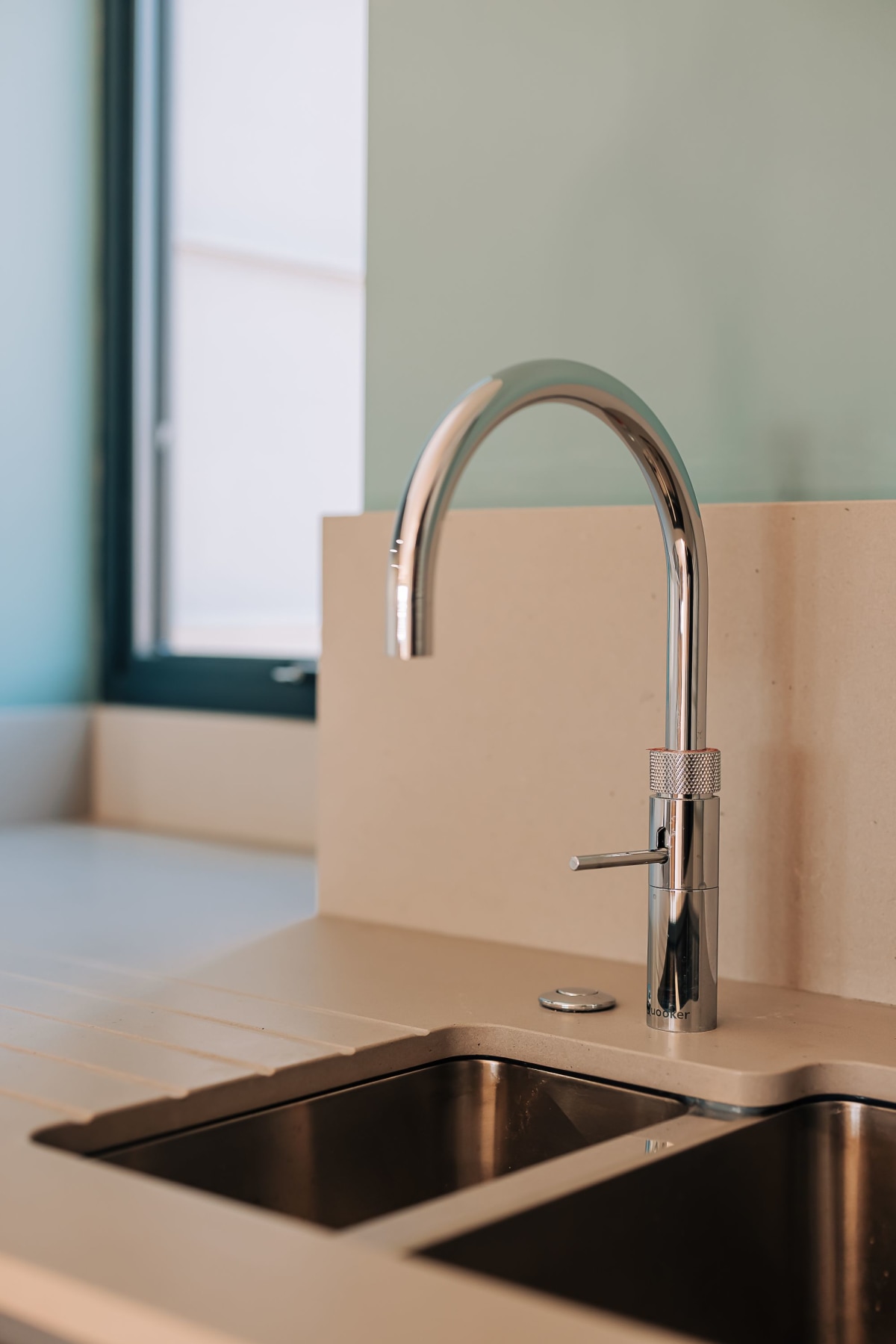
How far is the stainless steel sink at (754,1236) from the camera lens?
731 millimetres

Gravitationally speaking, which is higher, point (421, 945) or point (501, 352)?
point (501, 352)

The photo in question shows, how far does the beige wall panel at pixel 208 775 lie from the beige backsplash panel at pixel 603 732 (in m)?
0.42

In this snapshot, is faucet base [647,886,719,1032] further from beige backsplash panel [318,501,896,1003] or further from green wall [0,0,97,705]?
green wall [0,0,97,705]

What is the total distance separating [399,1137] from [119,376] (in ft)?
4.33

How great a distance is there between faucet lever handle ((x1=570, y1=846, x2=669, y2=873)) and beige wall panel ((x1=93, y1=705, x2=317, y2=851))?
78cm

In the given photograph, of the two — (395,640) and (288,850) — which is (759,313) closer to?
(395,640)

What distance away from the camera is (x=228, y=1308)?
514mm

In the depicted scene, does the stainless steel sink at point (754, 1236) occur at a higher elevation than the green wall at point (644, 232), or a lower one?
lower

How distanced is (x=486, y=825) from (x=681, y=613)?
1.09 feet

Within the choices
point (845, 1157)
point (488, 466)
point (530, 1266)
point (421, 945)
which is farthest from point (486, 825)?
point (530, 1266)

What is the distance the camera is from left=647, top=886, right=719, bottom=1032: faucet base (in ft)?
3.04

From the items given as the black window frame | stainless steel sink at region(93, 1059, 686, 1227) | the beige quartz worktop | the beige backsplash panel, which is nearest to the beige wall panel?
the black window frame

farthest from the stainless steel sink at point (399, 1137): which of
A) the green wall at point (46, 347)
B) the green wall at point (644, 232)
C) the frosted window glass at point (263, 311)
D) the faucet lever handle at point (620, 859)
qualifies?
the green wall at point (46, 347)

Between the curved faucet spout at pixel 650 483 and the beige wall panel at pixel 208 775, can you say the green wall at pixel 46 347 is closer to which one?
the beige wall panel at pixel 208 775
